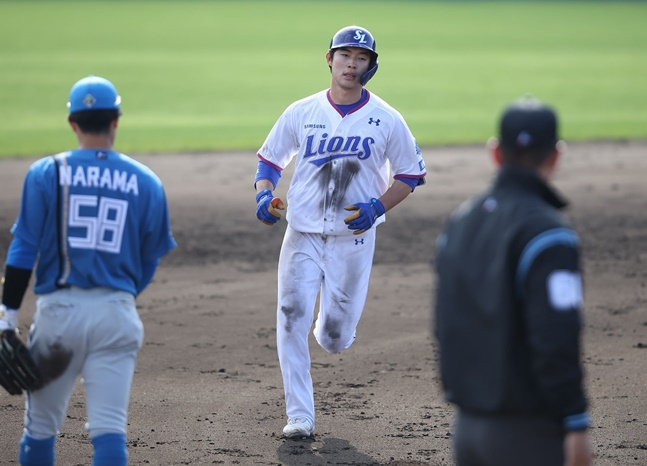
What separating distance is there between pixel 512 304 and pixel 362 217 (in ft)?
9.41

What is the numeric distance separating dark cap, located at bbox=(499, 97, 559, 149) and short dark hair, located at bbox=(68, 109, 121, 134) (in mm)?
1800

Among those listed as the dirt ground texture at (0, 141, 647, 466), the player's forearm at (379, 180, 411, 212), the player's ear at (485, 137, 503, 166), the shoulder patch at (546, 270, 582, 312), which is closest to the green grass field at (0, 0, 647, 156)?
the dirt ground texture at (0, 141, 647, 466)

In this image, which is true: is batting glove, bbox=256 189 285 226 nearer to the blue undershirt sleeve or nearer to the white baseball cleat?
the blue undershirt sleeve

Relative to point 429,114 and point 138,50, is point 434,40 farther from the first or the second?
point 429,114

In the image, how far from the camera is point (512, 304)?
3252 millimetres

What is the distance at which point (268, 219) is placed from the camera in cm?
627

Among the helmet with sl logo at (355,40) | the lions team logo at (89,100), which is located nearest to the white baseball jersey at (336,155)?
the helmet with sl logo at (355,40)

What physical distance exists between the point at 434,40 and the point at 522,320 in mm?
36614

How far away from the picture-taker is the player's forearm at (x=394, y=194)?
6250 mm

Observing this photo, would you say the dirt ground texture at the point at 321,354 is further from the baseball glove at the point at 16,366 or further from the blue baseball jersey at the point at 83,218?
the blue baseball jersey at the point at 83,218

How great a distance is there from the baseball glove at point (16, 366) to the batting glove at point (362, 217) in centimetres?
232

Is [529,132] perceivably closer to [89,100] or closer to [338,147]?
[89,100]

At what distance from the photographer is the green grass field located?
69.0 ft

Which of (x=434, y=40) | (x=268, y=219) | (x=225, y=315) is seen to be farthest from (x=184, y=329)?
(x=434, y=40)
